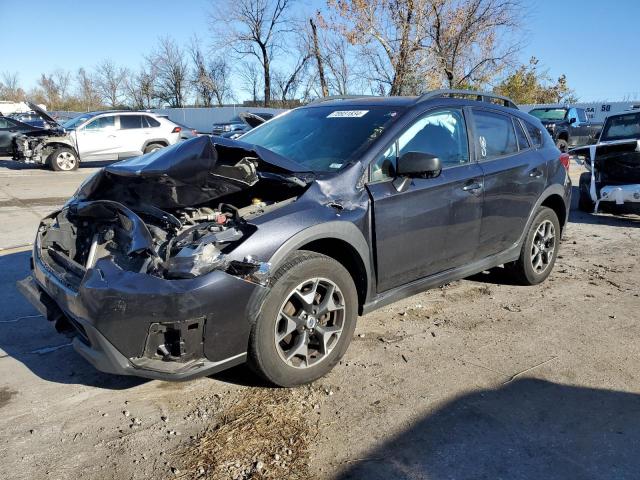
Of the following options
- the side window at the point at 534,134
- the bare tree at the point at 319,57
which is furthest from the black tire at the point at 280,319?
the bare tree at the point at 319,57

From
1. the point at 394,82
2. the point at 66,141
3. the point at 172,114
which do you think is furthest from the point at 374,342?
the point at 172,114

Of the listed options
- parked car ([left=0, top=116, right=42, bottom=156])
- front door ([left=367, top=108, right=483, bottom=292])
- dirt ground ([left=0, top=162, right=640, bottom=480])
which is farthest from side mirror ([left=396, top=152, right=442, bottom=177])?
parked car ([left=0, top=116, right=42, bottom=156])

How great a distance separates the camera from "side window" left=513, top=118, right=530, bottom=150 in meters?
5.11

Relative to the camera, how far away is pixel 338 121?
426cm

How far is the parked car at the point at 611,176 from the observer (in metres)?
8.47

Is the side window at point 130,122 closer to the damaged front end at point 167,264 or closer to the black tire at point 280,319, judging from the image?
the damaged front end at point 167,264

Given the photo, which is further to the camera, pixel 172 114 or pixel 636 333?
pixel 172 114

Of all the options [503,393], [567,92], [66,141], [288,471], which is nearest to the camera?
[288,471]

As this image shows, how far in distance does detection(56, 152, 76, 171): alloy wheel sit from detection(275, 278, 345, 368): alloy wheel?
15.3 metres

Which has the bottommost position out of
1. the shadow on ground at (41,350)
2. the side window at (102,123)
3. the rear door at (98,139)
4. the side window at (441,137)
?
the shadow on ground at (41,350)

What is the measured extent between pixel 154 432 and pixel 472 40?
79.3 ft

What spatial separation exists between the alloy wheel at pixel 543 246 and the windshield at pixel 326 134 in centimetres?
219

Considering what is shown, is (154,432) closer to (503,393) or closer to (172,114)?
(503,393)

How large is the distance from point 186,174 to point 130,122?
15354 mm
